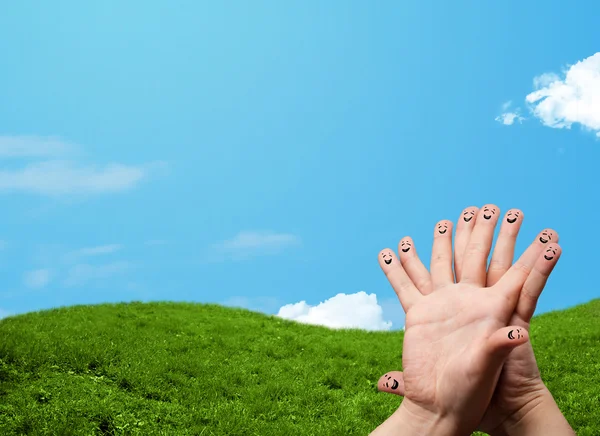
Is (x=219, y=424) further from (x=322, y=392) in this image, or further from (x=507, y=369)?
(x=507, y=369)

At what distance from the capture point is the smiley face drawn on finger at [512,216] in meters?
4.13

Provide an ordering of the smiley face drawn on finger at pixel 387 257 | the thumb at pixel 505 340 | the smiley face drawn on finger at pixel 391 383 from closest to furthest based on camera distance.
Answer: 1. the thumb at pixel 505 340
2. the smiley face drawn on finger at pixel 391 383
3. the smiley face drawn on finger at pixel 387 257

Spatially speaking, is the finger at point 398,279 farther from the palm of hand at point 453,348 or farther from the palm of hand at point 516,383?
the palm of hand at point 516,383

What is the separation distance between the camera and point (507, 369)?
3891 mm

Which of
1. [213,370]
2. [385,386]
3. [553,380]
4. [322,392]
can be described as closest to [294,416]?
[322,392]

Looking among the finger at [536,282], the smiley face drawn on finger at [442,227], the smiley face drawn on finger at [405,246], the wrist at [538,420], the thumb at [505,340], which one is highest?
the smiley face drawn on finger at [442,227]

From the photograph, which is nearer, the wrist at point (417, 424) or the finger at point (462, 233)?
the wrist at point (417, 424)

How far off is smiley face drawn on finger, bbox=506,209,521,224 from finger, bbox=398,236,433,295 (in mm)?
669

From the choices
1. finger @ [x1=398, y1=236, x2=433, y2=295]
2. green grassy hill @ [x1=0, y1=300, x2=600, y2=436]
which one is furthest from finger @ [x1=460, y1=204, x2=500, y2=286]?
green grassy hill @ [x1=0, y1=300, x2=600, y2=436]

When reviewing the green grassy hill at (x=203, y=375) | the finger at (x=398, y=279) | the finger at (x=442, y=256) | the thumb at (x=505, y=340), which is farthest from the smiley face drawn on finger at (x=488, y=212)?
the green grassy hill at (x=203, y=375)

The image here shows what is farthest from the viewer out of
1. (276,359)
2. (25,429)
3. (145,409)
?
(276,359)

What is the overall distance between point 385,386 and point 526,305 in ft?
3.76

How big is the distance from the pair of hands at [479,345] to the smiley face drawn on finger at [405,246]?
0.34 m

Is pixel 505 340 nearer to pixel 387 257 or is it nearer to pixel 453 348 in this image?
pixel 453 348
